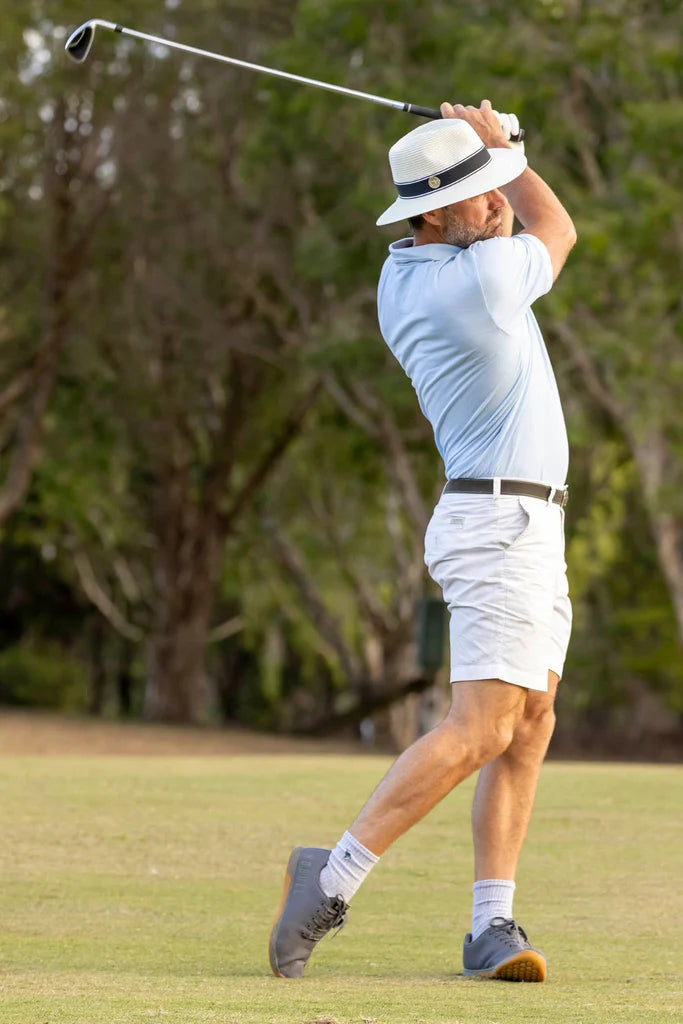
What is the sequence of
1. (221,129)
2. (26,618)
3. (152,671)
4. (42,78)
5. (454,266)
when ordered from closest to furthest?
(454,266), (42,78), (221,129), (152,671), (26,618)

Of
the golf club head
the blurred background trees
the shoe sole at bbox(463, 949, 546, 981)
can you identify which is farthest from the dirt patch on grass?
the shoe sole at bbox(463, 949, 546, 981)

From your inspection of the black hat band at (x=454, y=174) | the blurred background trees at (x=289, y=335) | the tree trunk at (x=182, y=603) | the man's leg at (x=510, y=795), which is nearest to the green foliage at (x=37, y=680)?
the blurred background trees at (x=289, y=335)

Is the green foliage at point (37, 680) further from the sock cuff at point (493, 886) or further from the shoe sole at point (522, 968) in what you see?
the shoe sole at point (522, 968)

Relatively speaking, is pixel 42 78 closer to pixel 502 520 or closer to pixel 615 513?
pixel 615 513

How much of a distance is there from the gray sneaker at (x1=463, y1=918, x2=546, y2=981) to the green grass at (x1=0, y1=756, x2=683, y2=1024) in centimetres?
7

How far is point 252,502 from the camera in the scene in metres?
37.2

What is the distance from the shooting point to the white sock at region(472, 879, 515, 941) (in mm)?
5340

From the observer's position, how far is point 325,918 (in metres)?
5.13

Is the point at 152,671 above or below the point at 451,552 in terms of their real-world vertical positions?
below

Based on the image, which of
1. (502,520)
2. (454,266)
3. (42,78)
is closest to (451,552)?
(502,520)

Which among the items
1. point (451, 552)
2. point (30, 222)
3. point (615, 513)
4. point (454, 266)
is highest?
point (30, 222)

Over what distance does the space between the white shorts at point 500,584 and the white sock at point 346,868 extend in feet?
1.83

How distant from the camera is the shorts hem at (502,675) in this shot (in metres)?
5.17

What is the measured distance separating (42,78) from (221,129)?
3.95m
